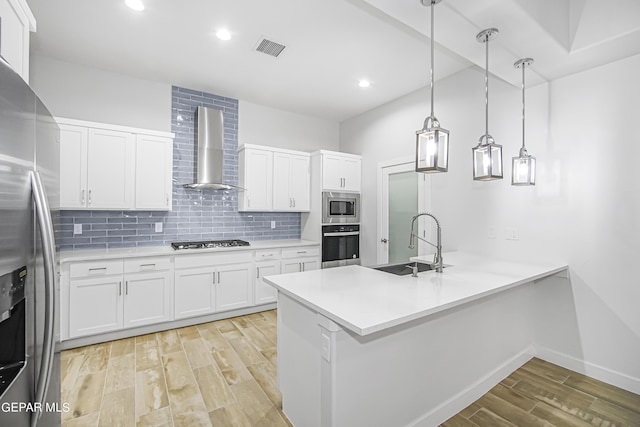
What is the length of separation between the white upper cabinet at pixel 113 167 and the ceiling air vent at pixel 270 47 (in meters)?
1.53

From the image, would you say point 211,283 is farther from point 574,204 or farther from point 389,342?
point 574,204

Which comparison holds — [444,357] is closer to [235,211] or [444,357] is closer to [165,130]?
[235,211]

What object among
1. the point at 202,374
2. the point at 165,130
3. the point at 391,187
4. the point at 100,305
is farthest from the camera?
the point at 391,187

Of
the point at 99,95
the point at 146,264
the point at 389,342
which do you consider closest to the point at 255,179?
the point at 146,264

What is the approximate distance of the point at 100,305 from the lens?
303 cm

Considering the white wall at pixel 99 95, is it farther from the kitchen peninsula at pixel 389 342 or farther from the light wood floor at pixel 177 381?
the kitchen peninsula at pixel 389 342

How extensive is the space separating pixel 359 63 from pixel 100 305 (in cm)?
367

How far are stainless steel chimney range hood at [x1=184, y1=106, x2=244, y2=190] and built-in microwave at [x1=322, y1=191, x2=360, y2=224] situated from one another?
1.39m

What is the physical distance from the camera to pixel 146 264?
3.25 meters

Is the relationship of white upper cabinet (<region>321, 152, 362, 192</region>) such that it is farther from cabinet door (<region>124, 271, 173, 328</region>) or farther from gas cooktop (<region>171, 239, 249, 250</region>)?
cabinet door (<region>124, 271, 173, 328</region>)

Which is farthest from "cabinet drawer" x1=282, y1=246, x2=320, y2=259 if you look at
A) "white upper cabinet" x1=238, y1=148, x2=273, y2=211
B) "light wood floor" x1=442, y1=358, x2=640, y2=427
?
"light wood floor" x1=442, y1=358, x2=640, y2=427

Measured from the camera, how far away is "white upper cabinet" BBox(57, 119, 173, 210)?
3082 mm

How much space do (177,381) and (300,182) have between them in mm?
2963

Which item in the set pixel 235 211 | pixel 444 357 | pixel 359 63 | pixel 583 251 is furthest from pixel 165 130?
pixel 583 251
